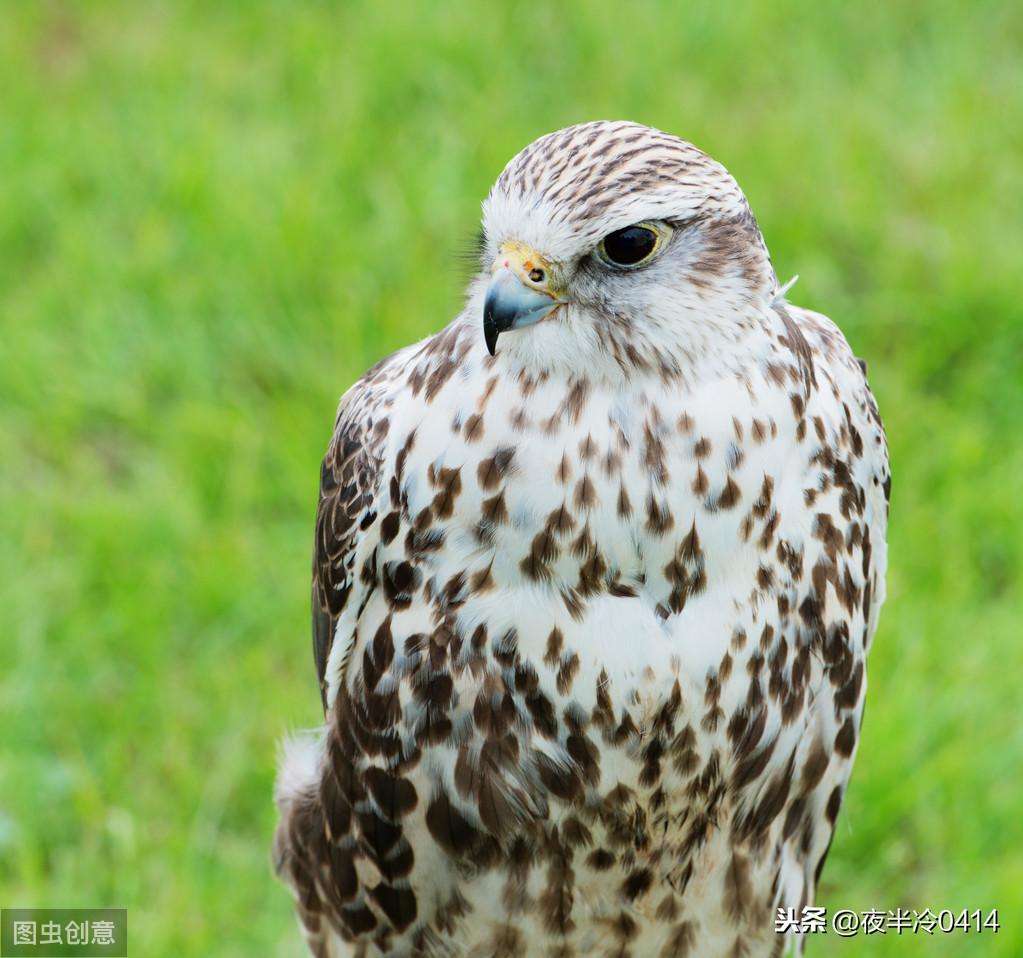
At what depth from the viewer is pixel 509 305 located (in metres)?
2.28

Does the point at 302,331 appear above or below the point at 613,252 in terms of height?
above

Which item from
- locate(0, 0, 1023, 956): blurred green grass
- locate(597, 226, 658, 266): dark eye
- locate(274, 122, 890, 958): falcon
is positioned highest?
locate(0, 0, 1023, 956): blurred green grass

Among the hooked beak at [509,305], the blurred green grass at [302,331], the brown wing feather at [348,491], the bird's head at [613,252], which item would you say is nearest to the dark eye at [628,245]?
the bird's head at [613,252]

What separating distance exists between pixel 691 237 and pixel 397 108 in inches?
152

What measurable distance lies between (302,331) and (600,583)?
2856 mm

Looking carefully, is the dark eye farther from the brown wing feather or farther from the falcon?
the brown wing feather

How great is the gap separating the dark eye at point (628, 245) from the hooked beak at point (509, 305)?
0.11m

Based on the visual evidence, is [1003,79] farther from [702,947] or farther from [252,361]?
[702,947]

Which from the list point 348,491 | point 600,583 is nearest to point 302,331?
point 348,491

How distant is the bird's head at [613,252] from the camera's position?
2.30 meters

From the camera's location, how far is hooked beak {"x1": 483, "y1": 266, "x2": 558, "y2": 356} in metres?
2.28

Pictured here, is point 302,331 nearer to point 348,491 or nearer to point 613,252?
point 348,491

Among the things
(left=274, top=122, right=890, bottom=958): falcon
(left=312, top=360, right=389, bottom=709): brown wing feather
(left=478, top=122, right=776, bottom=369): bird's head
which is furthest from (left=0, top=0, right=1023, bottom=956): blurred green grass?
(left=478, top=122, right=776, bottom=369): bird's head

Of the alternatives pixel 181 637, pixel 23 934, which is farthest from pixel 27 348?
pixel 23 934
